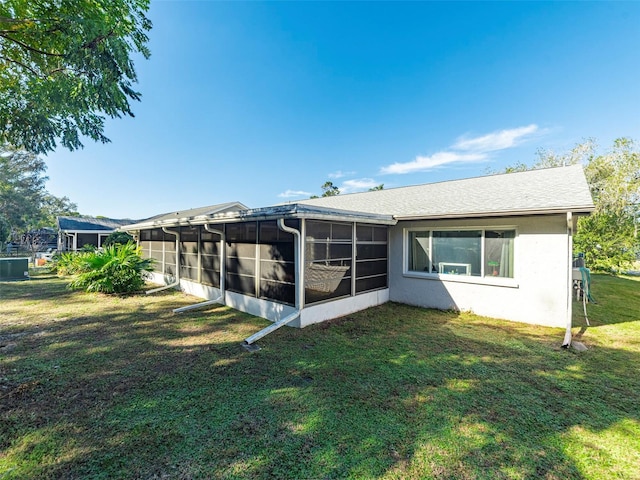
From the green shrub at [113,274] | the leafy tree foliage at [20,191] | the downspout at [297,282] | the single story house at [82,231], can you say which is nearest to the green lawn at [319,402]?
the downspout at [297,282]

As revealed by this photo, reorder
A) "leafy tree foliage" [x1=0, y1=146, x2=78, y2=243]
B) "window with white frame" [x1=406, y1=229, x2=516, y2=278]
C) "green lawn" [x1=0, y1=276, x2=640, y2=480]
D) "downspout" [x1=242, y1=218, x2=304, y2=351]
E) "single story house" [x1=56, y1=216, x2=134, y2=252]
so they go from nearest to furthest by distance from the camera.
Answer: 1. "green lawn" [x1=0, y1=276, x2=640, y2=480]
2. "downspout" [x1=242, y1=218, x2=304, y2=351]
3. "window with white frame" [x1=406, y1=229, x2=516, y2=278]
4. "single story house" [x1=56, y1=216, x2=134, y2=252]
5. "leafy tree foliage" [x1=0, y1=146, x2=78, y2=243]

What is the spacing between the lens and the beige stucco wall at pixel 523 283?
5668 millimetres

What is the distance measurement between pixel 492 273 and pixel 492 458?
5173mm

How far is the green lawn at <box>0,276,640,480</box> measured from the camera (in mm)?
2205

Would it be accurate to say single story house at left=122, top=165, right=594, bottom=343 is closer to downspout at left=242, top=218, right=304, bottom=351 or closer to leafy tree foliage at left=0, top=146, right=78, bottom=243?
downspout at left=242, top=218, right=304, bottom=351

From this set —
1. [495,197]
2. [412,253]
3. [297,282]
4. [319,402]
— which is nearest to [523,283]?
[495,197]

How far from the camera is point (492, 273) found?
6547 millimetres

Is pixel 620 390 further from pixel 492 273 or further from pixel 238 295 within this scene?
pixel 238 295

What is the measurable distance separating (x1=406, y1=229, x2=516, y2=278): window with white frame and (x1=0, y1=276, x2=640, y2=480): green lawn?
150cm

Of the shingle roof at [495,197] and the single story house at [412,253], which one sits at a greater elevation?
the shingle roof at [495,197]

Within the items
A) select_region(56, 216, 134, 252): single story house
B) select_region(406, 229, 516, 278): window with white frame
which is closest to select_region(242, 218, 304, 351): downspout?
select_region(406, 229, 516, 278): window with white frame

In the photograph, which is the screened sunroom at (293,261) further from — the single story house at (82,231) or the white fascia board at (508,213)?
the single story house at (82,231)

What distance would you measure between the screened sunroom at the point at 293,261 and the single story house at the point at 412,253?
3 centimetres

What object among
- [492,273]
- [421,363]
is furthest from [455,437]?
[492,273]
